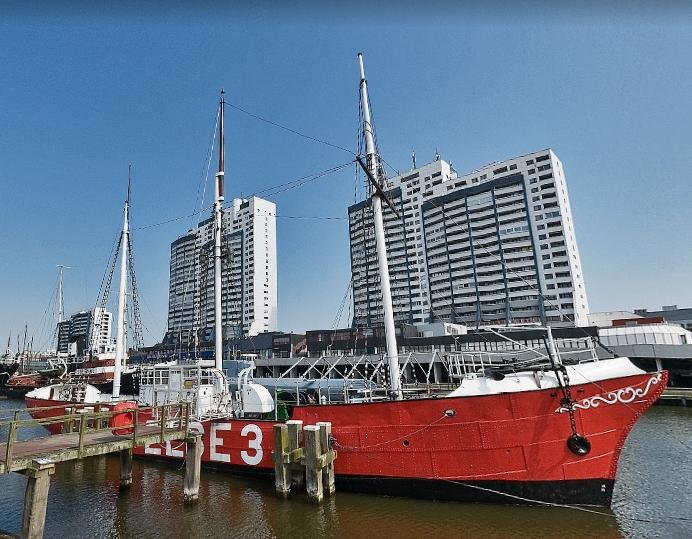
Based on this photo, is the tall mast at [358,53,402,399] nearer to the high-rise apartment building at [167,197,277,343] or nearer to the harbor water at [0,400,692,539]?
the harbor water at [0,400,692,539]

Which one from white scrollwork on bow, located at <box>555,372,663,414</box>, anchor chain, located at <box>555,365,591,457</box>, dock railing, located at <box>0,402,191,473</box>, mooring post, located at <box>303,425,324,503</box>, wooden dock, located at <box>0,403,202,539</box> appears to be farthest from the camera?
mooring post, located at <box>303,425,324,503</box>

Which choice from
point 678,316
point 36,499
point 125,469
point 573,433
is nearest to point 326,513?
point 36,499

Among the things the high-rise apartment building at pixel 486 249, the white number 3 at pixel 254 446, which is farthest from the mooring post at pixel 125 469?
the high-rise apartment building at pixel 486 249

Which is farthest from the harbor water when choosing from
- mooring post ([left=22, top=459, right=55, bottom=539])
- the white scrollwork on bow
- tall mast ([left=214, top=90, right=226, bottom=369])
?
tall mast ([left=214, top=90, right=226, bottom=369])

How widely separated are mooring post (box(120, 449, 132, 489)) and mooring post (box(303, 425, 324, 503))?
7755 mm

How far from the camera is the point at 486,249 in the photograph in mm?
88062

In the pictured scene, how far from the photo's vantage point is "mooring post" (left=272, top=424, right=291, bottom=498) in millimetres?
13548

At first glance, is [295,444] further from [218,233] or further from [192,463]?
[218,233]

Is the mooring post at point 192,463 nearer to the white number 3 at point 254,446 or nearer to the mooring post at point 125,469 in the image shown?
the white number 3 at point 254,446

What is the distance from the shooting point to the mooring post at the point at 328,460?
13461mm

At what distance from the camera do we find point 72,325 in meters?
179

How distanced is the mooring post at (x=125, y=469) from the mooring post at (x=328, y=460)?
26.7 ft

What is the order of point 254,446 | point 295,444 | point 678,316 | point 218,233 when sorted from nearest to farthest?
point 295,444, point 254,446, point 218,233, point 678,316

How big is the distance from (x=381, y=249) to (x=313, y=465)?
863cm
